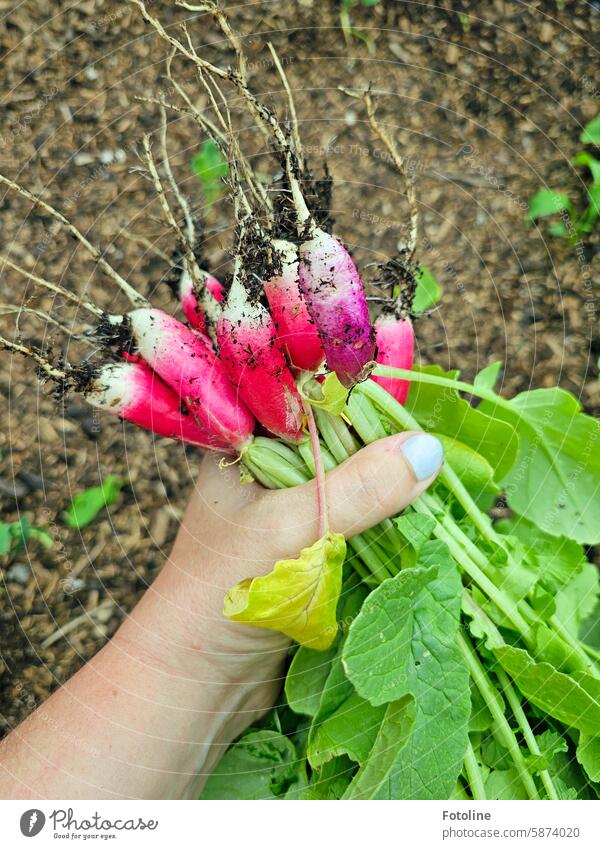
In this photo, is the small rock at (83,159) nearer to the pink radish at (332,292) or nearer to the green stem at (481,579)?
the pink radish at (332,292)

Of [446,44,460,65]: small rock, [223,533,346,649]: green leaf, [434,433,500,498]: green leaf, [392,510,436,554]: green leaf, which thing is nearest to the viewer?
[223,533,346,649]: green leaf

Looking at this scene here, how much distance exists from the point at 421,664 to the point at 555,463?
0.41 meters

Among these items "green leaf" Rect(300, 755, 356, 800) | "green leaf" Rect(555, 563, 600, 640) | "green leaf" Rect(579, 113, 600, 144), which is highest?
"green leaf" Rect(579, 113, 600, 144)

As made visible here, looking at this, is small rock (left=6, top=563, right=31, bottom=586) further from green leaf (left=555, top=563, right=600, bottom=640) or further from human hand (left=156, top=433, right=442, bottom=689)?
green leaf (left=555, top=563, right=600, bottom=640)

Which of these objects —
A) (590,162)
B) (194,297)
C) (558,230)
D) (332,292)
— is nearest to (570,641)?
(332,292)

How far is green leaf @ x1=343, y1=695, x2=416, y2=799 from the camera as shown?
0.81m

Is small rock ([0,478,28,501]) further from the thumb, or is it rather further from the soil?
the thumb

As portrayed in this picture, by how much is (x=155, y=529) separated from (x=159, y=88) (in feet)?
2.82

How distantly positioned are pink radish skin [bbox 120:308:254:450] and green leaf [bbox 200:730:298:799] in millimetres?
470

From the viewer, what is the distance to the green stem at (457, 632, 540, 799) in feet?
3.09

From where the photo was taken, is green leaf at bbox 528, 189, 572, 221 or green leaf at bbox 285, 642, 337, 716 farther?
green leaf at bbox 528, 189, 572, 221

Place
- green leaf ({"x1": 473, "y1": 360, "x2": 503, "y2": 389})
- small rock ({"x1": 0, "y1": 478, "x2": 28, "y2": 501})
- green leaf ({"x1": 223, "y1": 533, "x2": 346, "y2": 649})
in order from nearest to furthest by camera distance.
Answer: green leaf ({"x1": 223, "y1": 533, "x2": 346, "y2": 649}), green leaf ({"x1": 473, "y1": 360, "x2": 503, "y2": 389}), small rock ({"x1": 0, "y1": 478, "x2": 28, "y2": 501})

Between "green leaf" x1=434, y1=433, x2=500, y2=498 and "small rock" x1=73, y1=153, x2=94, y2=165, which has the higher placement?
"small rock" x1=73, y1=153, x2=94, y2=165

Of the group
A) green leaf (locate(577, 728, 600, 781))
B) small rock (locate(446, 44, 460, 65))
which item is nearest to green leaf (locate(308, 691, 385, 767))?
green leaf (locate(577, 728, 600, 781))
